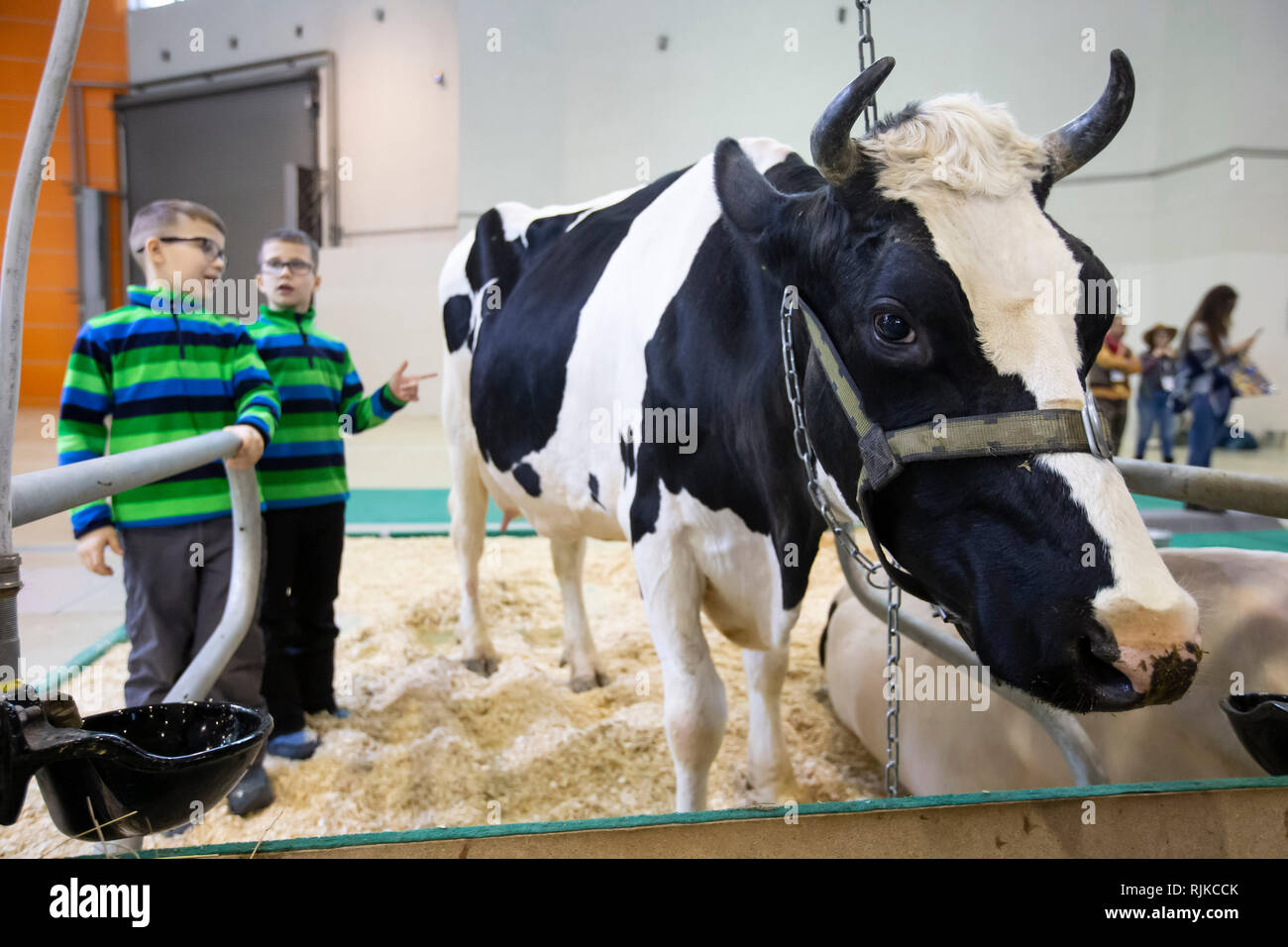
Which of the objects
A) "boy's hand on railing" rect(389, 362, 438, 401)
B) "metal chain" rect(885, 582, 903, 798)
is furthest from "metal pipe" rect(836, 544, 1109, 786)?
"boy's hand on railing" rect(389, 362, 438, 401)

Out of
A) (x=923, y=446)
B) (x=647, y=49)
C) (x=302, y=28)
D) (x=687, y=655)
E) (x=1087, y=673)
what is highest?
(x=302, y=28)

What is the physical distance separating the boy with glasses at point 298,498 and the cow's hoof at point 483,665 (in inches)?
22.7

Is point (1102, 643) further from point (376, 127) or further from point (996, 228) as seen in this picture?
point (376, 127)

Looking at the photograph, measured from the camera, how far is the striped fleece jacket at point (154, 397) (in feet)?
6.36

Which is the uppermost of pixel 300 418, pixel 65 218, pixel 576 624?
pixel 65 218

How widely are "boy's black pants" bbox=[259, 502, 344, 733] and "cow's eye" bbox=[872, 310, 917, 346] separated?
6.83 feet

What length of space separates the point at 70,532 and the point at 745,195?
5.72 m

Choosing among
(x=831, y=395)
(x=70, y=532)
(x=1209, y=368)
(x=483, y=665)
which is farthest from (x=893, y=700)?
(x=1209, y=368)

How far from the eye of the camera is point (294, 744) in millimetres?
2502

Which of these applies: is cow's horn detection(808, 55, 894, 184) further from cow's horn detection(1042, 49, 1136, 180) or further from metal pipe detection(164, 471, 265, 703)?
metal pipe detection(164, 471, 265, 703)
